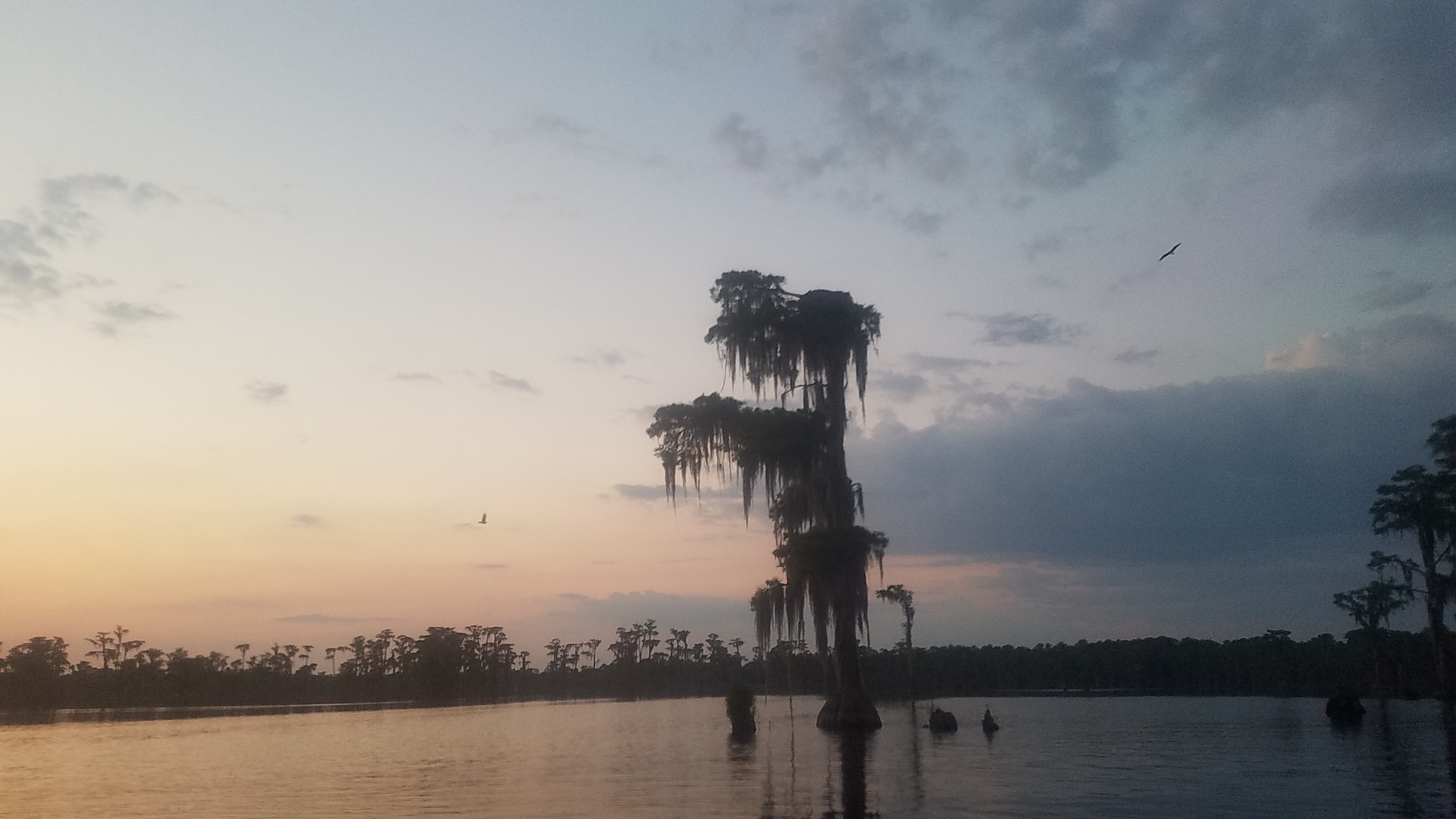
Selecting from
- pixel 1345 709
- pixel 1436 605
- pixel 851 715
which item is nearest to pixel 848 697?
pixel 851 715

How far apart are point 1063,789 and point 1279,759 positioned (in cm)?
975

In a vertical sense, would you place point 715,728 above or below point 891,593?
below

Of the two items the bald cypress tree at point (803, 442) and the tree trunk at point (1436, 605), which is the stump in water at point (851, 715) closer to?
the bald cypress tree at point (803, 442)

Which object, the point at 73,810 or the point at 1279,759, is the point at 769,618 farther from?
the point at 73,810

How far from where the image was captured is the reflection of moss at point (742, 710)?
122 ft

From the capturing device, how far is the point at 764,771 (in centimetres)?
2436

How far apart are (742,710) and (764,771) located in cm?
1352

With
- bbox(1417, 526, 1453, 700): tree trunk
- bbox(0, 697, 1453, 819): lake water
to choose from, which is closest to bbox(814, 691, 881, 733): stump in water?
bbox(0, 697, 1453, 819): lake water

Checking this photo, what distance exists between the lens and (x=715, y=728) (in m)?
47.9

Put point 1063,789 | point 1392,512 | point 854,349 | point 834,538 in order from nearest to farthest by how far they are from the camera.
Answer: point 1063,789, point 834,538, point 854,349, point 1392,512

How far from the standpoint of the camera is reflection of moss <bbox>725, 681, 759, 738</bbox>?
3728cm

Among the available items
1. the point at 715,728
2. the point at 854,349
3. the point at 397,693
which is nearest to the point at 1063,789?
the point at 854,349

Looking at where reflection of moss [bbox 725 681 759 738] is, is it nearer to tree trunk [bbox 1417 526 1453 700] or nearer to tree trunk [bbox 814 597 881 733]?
tree trunk [bbox 814 597 881 733]

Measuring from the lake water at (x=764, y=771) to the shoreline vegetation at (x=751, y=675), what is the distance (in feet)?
118
